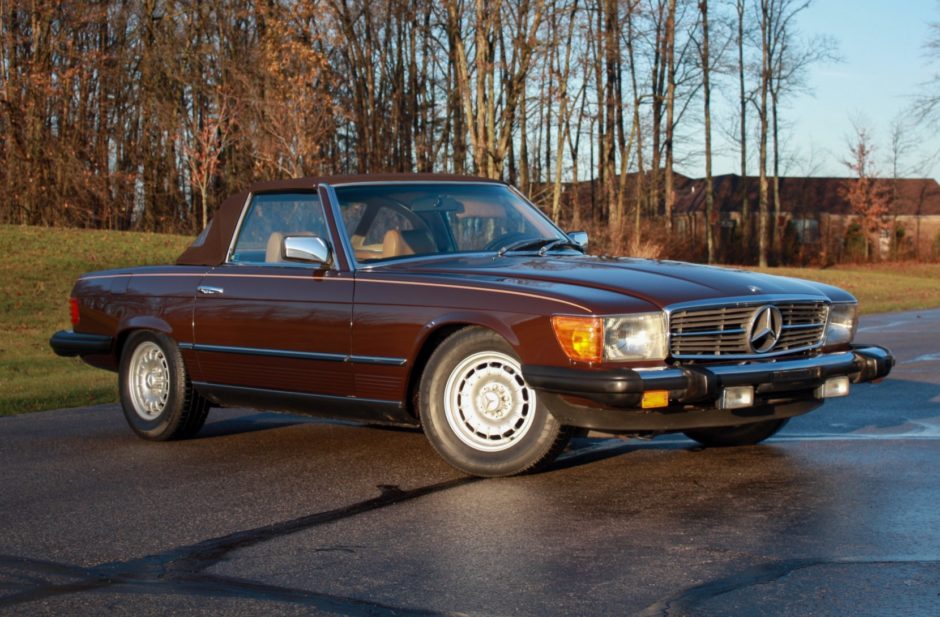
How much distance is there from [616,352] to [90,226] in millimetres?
40276

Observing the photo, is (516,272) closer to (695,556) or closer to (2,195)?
(695,556)

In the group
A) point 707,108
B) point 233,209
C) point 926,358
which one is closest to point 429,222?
point 233,209

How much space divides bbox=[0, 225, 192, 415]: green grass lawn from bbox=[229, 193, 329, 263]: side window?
3.17m

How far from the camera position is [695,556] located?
4.57 meters

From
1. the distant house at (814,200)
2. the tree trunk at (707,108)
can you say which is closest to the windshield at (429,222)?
the tree trunk at (707,108)

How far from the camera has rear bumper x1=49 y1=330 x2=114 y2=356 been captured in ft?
27.7

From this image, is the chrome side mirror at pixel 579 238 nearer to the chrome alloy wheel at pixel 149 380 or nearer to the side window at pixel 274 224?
the side window at pixel 274 224

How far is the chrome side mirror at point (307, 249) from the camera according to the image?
6996 millimetres

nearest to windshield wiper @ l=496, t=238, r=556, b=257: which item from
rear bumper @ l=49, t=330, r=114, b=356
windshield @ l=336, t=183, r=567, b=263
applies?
windshield @ l=336, t=183, r=567, b=263

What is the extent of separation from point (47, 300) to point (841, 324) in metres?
18.8

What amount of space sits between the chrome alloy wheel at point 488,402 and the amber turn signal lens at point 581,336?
14.1 inches

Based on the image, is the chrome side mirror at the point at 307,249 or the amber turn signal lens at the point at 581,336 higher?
the chrome side mirror at the point at 307,249

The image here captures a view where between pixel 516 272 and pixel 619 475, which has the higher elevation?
pixel 516 272

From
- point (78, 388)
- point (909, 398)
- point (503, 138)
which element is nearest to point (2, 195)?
point (503, 138)
